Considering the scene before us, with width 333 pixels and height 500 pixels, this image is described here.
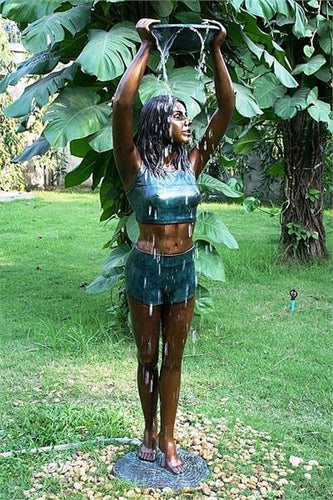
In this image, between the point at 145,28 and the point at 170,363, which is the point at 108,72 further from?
the point at 170,363

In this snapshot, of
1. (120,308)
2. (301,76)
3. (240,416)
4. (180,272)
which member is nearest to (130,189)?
(180,272)

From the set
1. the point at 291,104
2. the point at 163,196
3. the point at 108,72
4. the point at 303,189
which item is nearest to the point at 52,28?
the point at 108,72

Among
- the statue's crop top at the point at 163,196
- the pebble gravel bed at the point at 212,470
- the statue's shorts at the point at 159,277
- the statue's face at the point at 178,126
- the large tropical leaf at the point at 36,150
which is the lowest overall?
the pebble gravel bed at the point at 212,470

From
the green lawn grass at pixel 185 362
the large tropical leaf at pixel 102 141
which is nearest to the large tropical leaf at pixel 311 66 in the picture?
the green lawn grass at pixel 185 362

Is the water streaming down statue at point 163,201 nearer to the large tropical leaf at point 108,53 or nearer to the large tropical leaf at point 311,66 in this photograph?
the large tropical leaf at point 108,53

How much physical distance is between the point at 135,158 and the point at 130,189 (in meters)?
0.14

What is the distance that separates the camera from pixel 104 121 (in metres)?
4.02

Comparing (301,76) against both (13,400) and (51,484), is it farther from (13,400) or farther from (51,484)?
(51,484)

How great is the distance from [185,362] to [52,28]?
6.98 ft

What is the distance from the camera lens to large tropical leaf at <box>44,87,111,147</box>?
12.8 feet

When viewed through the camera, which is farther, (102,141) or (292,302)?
(292,302)

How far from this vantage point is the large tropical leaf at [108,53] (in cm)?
368

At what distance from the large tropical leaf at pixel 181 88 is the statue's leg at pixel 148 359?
1.47 metres

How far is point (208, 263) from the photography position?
4.37 metres
